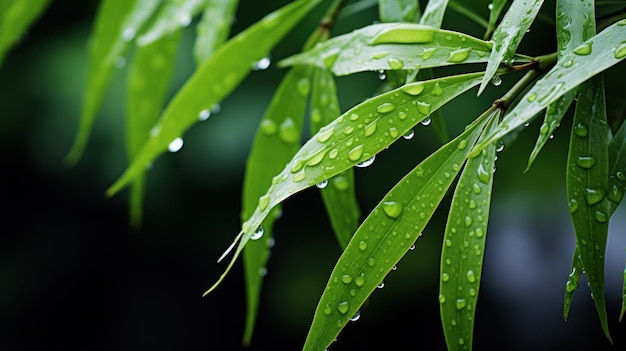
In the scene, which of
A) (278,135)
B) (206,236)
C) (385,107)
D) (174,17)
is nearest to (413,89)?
(385,107)

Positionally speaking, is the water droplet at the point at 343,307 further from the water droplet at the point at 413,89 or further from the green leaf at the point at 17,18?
the green leaf at the point at 17,18

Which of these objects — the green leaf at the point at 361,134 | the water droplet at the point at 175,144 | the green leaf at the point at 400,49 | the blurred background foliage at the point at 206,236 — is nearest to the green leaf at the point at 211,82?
the water droplet at the point at 175,144

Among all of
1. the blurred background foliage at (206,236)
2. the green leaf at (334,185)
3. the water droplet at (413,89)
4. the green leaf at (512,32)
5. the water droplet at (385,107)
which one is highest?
the green leaf at (512,32)

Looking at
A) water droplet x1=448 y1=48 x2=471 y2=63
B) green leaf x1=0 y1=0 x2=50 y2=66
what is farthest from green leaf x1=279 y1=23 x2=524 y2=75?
green leaf x1=0 y1=0 x2=50 y2=66

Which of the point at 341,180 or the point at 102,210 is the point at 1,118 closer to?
the point at 102,210

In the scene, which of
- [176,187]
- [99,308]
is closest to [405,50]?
[176,187]
